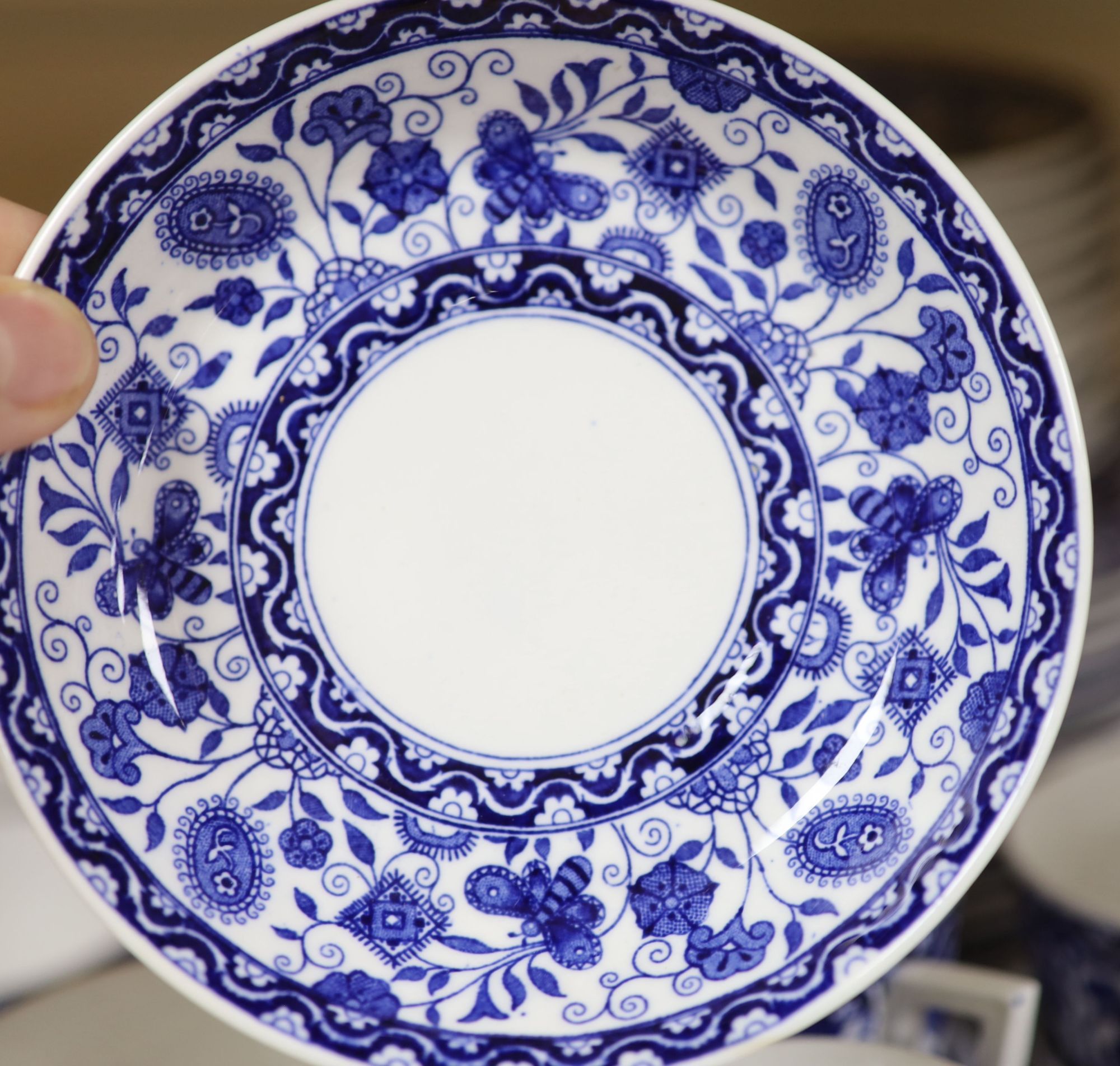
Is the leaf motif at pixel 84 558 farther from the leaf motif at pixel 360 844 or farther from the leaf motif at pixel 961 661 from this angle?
the leaf motif at pixel 961 661

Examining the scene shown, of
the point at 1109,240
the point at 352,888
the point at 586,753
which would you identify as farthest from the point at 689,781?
the point at 1109,240

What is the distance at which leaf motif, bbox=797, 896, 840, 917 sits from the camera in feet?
1.56

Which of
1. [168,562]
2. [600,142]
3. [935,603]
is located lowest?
[935,603]

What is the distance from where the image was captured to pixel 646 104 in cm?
48

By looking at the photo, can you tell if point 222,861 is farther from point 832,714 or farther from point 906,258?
point 906,258

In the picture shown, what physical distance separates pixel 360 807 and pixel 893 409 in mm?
283

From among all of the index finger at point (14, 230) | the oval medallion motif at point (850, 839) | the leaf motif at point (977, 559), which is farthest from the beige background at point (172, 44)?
the oval medallion motif at point (850, 839)

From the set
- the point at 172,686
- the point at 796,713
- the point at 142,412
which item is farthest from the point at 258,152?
the point at 796,713

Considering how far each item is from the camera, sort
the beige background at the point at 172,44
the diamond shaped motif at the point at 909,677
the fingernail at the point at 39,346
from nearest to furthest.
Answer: the fingernail at the point at 39,346 < the diamond shaped motif at the point at 909,677 < the beige background at the point at 172,44

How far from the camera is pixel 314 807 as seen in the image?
496mm

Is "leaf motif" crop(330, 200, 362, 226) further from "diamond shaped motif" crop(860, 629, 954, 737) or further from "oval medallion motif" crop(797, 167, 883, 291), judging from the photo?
"diamond shaped motif" crop(860, 629, 954, 737)

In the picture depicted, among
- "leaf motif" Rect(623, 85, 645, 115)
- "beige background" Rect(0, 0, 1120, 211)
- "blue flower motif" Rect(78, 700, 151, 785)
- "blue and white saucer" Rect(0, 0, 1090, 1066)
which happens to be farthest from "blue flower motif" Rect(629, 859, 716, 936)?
"beige background" Rect(0, 0, 1120, 211)

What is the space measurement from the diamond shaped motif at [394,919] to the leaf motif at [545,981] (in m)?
0.04

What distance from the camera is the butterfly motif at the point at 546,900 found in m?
0.49
